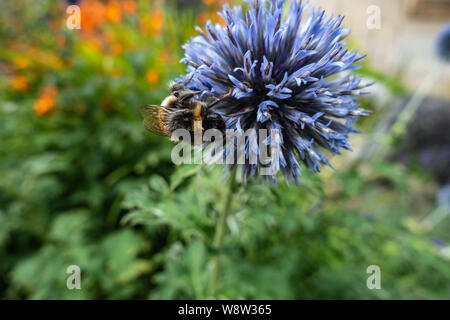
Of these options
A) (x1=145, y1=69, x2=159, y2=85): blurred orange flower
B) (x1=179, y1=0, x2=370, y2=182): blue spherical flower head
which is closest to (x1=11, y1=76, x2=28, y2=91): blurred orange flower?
(x1=145, y1=69, x2=159, y2=85): blurred orange flower

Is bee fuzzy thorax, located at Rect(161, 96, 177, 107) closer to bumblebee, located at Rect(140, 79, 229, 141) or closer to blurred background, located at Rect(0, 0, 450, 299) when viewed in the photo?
bumblebee, located at Rect(140, 79, 229, 141)

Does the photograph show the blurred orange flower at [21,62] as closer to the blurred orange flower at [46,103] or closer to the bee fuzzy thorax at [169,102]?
the blurred orange flower at [46,103]

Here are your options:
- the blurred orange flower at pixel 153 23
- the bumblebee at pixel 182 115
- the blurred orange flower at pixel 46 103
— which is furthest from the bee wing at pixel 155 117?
the blurred orange flower at pixel 153 23

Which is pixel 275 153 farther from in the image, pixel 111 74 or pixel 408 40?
pixel 408 40

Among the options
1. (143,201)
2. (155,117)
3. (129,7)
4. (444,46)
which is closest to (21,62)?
(129,7)

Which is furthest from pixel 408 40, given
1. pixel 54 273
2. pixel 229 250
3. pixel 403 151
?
pixel 54 273

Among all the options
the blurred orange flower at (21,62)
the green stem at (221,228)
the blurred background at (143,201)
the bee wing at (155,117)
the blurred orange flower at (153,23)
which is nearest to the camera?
the bee wing at (155,117)

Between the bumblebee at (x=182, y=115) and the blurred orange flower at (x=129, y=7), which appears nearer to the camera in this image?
the bumblebee at (x=182, y=115)
